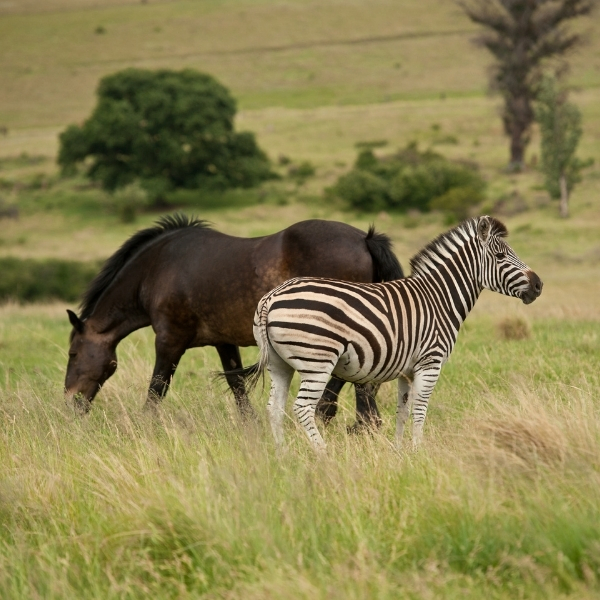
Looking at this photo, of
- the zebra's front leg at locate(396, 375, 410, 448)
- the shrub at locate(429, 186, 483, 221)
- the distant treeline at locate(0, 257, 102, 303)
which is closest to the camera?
the zebra's front leg at locate(396, 375, 410, 448)

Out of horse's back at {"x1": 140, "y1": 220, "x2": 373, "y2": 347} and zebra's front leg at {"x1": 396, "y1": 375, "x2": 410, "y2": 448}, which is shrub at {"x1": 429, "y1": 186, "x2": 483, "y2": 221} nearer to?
horse's back at {"x1": 140, "y1": 220, "x2": 373, "y2": 347}

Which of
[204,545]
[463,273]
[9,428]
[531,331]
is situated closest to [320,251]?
[463,273]

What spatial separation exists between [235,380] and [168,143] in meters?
45.7

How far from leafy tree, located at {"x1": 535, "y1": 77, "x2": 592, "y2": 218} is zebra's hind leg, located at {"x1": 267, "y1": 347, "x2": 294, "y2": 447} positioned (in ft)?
127

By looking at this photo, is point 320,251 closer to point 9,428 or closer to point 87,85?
point 9,428

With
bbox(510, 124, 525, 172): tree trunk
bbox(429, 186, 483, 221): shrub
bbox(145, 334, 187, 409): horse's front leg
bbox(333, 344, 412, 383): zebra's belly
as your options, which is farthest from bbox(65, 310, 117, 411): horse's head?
bbox(510, 124, 525, 172): tree trunk

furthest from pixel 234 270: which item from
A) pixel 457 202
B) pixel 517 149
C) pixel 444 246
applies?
pixel 517 149

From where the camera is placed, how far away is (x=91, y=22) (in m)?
116

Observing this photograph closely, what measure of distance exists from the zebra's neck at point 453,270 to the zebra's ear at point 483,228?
0.09m

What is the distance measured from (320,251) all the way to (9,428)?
314cm

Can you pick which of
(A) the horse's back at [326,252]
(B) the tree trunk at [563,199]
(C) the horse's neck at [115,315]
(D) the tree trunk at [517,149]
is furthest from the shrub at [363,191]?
(A) the horse's back at [326,252]

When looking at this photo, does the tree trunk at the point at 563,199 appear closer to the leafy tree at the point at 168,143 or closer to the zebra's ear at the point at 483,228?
the leafy tree at the point at 168,143

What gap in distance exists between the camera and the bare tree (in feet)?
176

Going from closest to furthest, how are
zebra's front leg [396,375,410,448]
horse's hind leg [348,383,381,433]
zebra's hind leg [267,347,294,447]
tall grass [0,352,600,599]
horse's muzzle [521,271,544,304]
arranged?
tall grass [0,352,600,599] → zebra's hind leg [267,347,294,447] → zebra's front leg [396,375,410,448] → horse's muzzle [521,271,544,304] → horse's hind leg [348,383,381,433]
